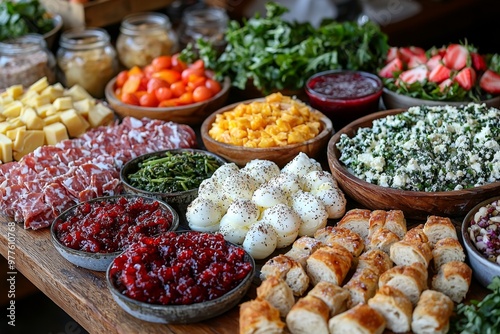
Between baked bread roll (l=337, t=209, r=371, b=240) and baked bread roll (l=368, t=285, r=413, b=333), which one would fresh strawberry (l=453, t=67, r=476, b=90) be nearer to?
baked bread roll (l=337, t=209, r=371, b=240)

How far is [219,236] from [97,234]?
0.46m

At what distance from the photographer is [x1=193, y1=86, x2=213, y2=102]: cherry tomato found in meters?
3.35

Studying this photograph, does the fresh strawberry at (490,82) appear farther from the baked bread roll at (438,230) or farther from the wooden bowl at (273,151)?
the baked bread roll at (438,230)

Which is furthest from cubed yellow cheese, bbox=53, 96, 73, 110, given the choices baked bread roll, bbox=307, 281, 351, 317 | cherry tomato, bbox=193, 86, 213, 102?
baked bread roll, bbox=307, 281, 351, 317

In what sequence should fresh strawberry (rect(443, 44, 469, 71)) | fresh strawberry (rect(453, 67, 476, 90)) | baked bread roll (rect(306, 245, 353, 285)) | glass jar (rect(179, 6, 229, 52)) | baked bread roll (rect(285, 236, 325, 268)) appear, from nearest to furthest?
baked bread roll (rect(306, 245, 353, 285)) → baked bread roll (rect(285, 236, 325, 268)) → fresh strawberry (rect(453, 67, 476, 90)) → fresh strawberry (rect(443, 44, 469, 71)) → glass jar (rect(179, 6, 229, 52))

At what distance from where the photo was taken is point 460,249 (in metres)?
2.10

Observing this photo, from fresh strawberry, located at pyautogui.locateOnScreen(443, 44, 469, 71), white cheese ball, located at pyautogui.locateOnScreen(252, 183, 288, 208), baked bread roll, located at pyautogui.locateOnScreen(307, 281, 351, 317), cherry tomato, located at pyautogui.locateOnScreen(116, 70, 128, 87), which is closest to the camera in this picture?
baked bread roll, located at pyautogui.locateOnScreen(307, 281, 351, 317)

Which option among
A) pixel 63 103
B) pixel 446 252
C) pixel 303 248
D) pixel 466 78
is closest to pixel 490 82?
pixel 466 78

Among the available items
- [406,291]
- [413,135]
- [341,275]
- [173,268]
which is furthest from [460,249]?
[173,268]

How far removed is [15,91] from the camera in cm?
346

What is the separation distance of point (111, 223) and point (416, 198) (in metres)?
1.14

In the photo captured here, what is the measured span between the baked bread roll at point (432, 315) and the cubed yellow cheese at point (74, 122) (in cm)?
201

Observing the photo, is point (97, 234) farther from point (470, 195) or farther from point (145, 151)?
point (470, 195)

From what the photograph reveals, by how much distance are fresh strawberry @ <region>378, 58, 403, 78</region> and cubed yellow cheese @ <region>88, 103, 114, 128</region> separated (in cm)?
147
